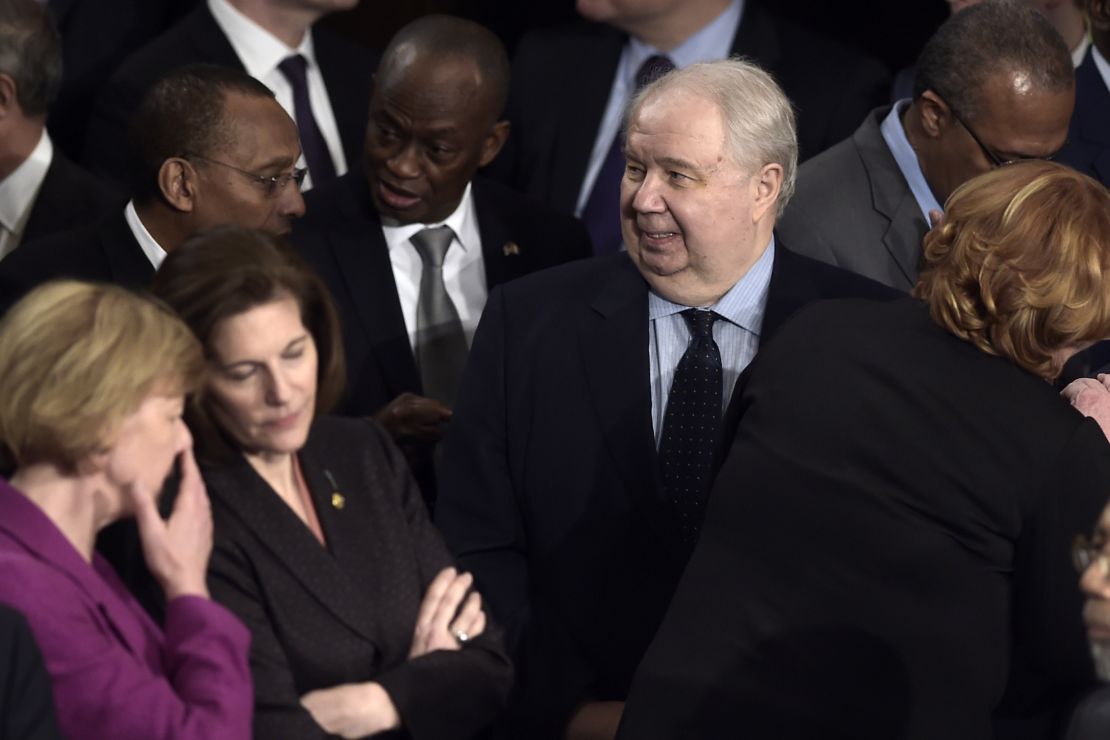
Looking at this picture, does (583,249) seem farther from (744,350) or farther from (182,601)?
(182,601)

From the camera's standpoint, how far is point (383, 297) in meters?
3.96

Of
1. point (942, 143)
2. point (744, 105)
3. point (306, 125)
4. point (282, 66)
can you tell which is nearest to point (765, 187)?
point (744, 105)

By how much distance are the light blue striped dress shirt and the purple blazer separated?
1.14 meters

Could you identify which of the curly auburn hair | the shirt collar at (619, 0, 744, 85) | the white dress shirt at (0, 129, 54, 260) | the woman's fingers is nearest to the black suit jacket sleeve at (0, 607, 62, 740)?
the woman's fingers

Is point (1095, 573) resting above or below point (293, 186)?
above

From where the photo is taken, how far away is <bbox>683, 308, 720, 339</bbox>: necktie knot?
343 cm

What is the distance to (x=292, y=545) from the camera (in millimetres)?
2764

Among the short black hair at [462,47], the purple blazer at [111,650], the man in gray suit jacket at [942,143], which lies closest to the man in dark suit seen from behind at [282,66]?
the short black hair at [462,47]

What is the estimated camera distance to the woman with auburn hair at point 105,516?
2434 mm

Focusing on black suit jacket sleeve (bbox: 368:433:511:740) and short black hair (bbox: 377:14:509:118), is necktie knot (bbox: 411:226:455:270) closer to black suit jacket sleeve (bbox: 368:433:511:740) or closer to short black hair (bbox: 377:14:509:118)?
short black hair (bbox: 377:14:509:118)

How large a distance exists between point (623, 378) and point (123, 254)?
95 centimetres

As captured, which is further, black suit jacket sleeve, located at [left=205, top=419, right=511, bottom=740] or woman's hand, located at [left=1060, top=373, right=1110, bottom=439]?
woman's hand, located at [left=1060, top=373, right=1110, bottom=439]

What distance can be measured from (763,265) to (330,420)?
953 millimetres

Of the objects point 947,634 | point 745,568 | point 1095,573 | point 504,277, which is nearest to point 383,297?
point 504,277
